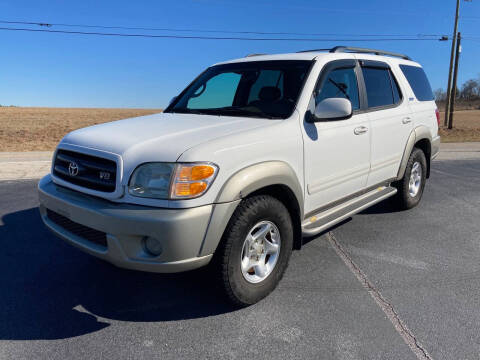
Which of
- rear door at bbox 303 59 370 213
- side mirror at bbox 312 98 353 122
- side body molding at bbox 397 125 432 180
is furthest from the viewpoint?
side body molding at bbox 397 125 432 180

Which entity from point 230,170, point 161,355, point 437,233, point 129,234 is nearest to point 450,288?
point 437,233

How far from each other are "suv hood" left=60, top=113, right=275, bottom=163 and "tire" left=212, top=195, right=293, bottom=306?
0.57m

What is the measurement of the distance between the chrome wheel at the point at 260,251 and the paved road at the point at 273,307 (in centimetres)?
25

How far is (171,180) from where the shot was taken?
2.51 m

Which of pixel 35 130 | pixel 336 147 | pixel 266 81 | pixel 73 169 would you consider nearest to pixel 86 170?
pixel 73 169

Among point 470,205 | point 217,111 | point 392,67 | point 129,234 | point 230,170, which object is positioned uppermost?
point 392,67

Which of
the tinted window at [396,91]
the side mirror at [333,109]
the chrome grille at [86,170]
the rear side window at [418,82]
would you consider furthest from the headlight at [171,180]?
the rear side window at [418,82]

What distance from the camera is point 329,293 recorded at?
3.21 metres

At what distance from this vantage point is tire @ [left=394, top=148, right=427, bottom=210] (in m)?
5.08

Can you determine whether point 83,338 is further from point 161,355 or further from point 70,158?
point 70,158

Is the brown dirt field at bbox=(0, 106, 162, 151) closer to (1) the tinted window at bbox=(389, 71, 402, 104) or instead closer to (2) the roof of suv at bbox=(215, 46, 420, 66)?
(2) the roof of suv at bbox=(215, 46, 420, 66)

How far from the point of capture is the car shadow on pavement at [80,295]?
2.82 m

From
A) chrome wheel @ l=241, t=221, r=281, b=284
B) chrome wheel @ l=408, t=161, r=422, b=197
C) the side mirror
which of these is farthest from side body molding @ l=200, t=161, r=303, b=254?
chrome wheel @ l=408, t=161, r=422, b=197

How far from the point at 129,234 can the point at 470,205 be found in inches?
209
